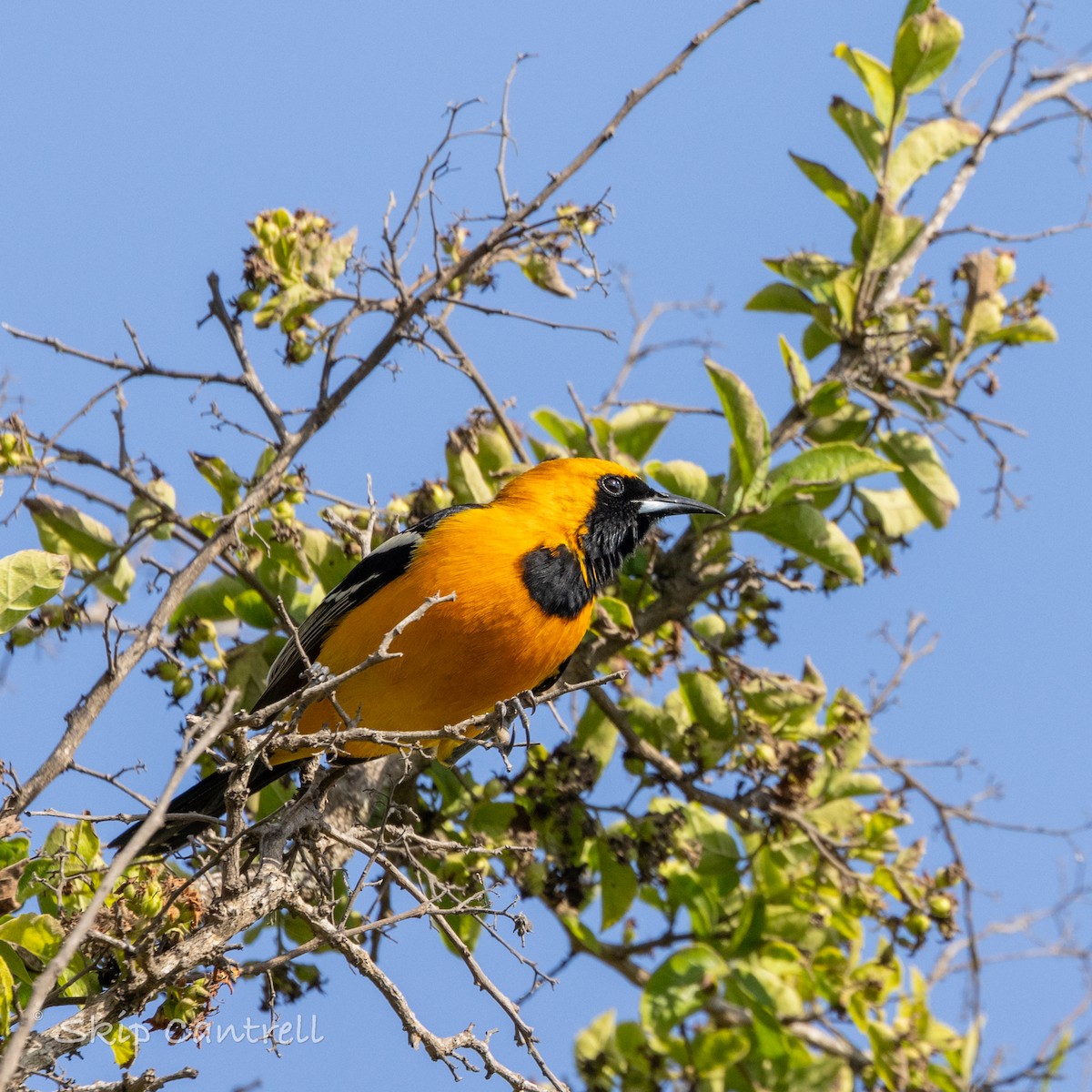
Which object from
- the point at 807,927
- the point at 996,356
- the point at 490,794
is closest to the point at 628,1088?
the point at 807,927

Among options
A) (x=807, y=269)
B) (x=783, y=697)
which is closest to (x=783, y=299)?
(x=807, y=269)

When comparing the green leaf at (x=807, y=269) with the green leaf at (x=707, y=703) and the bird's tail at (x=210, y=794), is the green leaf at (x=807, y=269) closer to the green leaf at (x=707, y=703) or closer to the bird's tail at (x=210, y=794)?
the green leaf at (x=707, y=703)

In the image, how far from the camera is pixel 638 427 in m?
4.61

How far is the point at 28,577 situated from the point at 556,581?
1.48 metres

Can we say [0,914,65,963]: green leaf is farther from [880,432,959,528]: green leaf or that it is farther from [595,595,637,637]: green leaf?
[880,432,959,528]: green leaf

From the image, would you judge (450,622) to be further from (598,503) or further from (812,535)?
(812,535)

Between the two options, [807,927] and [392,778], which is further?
[807,927]

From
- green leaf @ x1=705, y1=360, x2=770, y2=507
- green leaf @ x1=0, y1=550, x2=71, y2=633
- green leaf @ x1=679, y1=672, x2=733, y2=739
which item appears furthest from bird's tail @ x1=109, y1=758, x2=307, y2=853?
green leaf @ x1=705, y1=360, x2=770, y2=507

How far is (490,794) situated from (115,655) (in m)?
1.64

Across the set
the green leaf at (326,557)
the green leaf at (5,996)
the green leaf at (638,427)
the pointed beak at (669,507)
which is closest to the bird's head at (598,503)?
the pointed beak at (669,507)

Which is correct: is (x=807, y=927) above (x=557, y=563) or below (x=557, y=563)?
below

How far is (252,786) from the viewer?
402cm

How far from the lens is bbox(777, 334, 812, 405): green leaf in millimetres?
4219

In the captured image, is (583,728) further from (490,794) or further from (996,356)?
(996,356)
